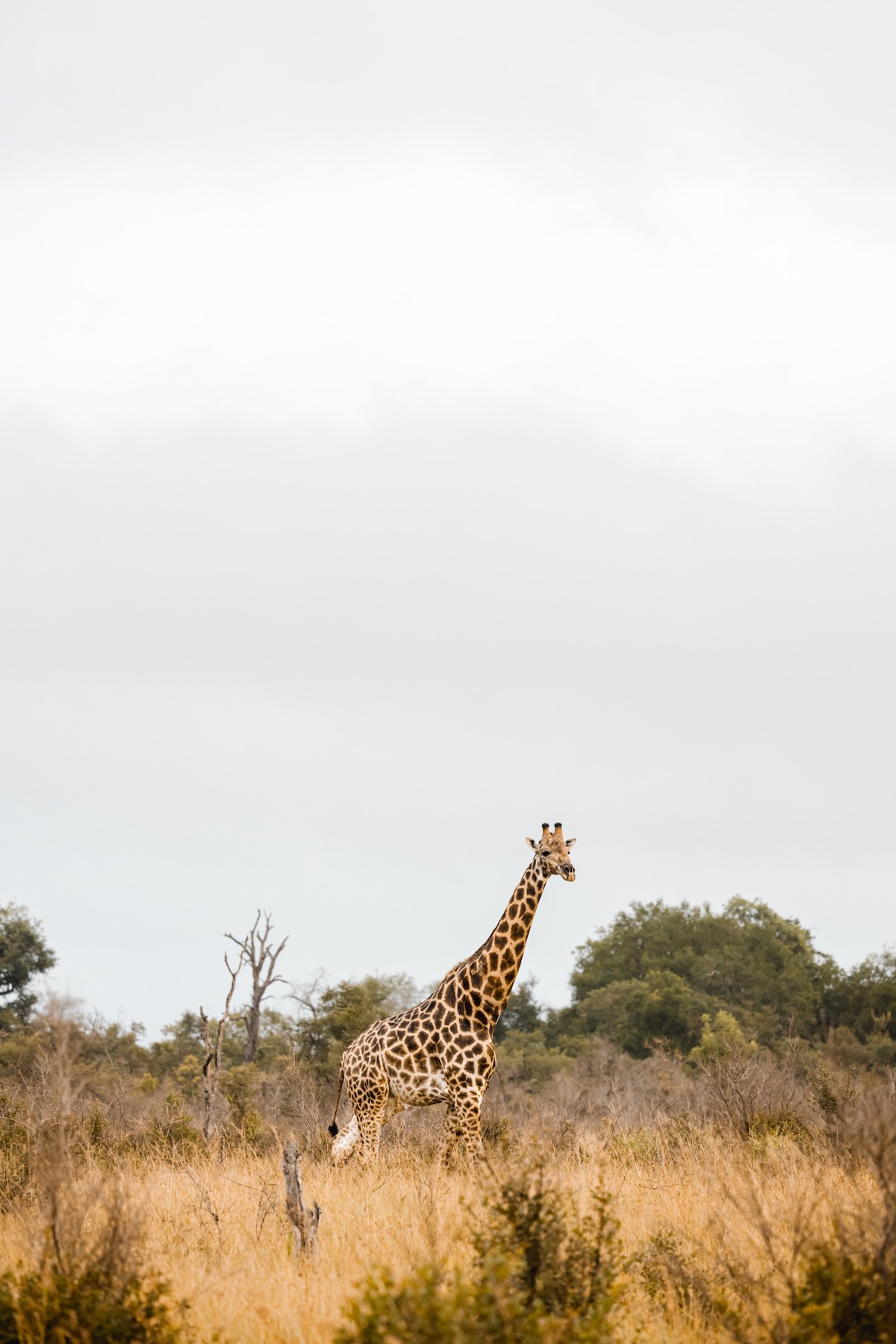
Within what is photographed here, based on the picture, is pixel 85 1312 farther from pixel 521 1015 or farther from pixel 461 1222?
pixel 521 1015

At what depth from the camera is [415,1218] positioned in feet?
25.9

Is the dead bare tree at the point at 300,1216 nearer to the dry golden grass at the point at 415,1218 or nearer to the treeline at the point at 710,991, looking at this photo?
the dry golden grass at the point at 415,1218

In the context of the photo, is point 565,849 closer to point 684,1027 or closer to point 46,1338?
point 46,1338

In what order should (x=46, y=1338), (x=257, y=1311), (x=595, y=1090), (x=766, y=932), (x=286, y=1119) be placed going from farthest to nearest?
(x=766, y=932), (x=595, y=1090), (x=286, y=1119), (x=257, y=1311), (x=46, y=1338)

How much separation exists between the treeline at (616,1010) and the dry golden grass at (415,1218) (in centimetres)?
1297

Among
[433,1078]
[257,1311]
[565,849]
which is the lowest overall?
→ [257,1311]

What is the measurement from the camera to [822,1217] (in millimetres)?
7398

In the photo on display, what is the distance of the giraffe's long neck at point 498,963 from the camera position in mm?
12172

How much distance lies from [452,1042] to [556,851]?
213cm

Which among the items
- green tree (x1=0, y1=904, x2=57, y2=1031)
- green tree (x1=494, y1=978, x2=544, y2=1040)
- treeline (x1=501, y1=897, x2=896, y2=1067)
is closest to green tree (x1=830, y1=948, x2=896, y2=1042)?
treeline (x1=501, y1=897, x2=896, y2=1067)

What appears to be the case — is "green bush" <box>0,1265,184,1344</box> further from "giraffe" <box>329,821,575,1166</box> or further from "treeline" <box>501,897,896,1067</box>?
"treeline" <box>501,897,896,1067</box>

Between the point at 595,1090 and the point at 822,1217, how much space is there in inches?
819

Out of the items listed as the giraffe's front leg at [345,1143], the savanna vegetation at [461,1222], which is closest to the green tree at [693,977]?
the savanna vegetation at [461,1222]

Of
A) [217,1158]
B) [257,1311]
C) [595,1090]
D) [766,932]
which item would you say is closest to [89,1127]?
[217,1158]
